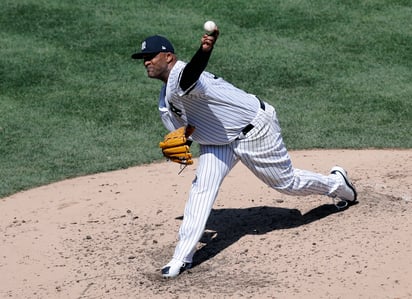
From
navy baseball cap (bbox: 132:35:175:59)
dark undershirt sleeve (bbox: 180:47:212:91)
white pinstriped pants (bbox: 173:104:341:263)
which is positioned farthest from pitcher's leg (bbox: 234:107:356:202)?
navy baseball cap (bbox: 132:35:175:59)

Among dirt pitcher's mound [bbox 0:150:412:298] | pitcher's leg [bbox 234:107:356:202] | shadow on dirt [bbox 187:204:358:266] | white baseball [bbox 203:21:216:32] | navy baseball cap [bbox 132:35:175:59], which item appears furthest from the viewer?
shadow on dirt [bbox 187:204:358:266]

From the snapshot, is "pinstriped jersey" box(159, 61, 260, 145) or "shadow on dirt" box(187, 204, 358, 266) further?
"shadow on dirt" box(187, 204, 358, 266)

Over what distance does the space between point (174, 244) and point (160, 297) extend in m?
0.94

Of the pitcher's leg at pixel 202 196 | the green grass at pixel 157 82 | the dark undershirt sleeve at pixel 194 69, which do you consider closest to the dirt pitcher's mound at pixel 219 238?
the pitcher's leg at pixel 202 196

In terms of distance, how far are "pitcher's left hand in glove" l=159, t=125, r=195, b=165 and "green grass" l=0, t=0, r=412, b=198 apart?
247 cm

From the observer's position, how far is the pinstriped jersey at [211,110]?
6234 millimetres

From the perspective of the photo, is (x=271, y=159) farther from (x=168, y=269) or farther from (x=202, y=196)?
(x=168, y=269)

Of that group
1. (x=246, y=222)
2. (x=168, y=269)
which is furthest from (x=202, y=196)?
(x=246, y=222)

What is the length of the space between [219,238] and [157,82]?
428cm

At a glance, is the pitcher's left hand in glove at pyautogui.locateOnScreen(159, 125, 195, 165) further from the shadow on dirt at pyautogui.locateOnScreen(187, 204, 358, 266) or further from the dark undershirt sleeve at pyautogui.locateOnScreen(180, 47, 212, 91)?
the shadow on dirt at pyautogui.locateOnScreen(187, 204, 358, 266)

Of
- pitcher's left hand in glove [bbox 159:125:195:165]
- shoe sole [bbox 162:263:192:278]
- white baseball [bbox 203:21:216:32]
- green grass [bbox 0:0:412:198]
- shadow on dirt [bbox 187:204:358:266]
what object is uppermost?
white baseball [bbox 203:21:216:32]

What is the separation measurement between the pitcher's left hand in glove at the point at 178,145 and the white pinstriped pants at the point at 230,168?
0.18 metres

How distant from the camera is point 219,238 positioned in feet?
22.5

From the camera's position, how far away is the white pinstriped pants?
6.26 metres
